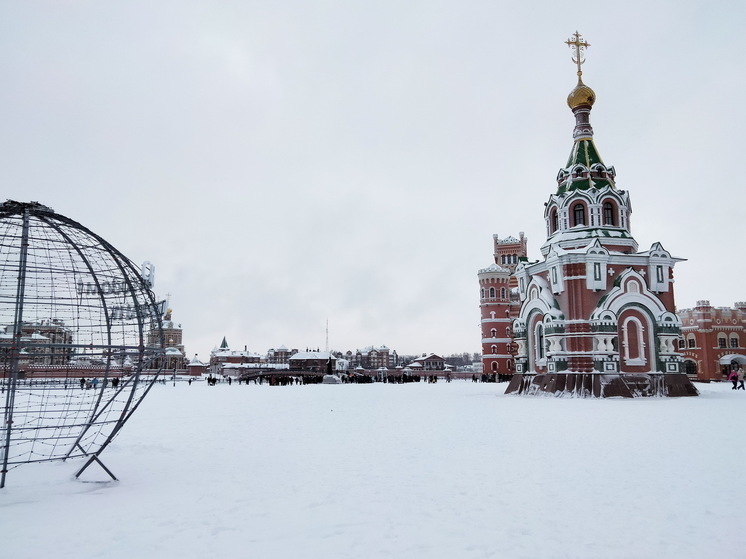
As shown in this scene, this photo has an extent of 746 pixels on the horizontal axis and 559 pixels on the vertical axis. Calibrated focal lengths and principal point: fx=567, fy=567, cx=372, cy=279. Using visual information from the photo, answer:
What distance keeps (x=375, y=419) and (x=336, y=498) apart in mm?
10575

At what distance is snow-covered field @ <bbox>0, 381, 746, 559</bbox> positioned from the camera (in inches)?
235

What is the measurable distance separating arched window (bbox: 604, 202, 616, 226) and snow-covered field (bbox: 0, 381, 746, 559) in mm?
21893

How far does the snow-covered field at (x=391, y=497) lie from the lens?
19.6 feet

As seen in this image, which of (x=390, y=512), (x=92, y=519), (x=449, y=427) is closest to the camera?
(x=92, y=519)

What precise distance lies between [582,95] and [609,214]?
759cm

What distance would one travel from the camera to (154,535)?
6176 mm

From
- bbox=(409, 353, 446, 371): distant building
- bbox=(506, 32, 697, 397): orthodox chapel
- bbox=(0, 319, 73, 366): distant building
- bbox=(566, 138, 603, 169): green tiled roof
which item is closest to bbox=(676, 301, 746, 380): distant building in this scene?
bbox=(506, 32, 697, 397): orthodox chapel

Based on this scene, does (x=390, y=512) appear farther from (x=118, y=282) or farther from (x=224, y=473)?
(x=118, y=282)

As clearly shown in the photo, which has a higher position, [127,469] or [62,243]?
[62,243]

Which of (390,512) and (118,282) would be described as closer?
(390,512)

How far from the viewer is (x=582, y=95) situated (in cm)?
3494

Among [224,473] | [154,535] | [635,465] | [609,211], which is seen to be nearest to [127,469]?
[224,473]

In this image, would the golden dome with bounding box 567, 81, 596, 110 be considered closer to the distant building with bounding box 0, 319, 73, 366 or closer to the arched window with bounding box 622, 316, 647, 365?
the arched window with bounding box 622, 316, 647, 365

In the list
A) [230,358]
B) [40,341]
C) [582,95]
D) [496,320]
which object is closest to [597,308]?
[582,95]
